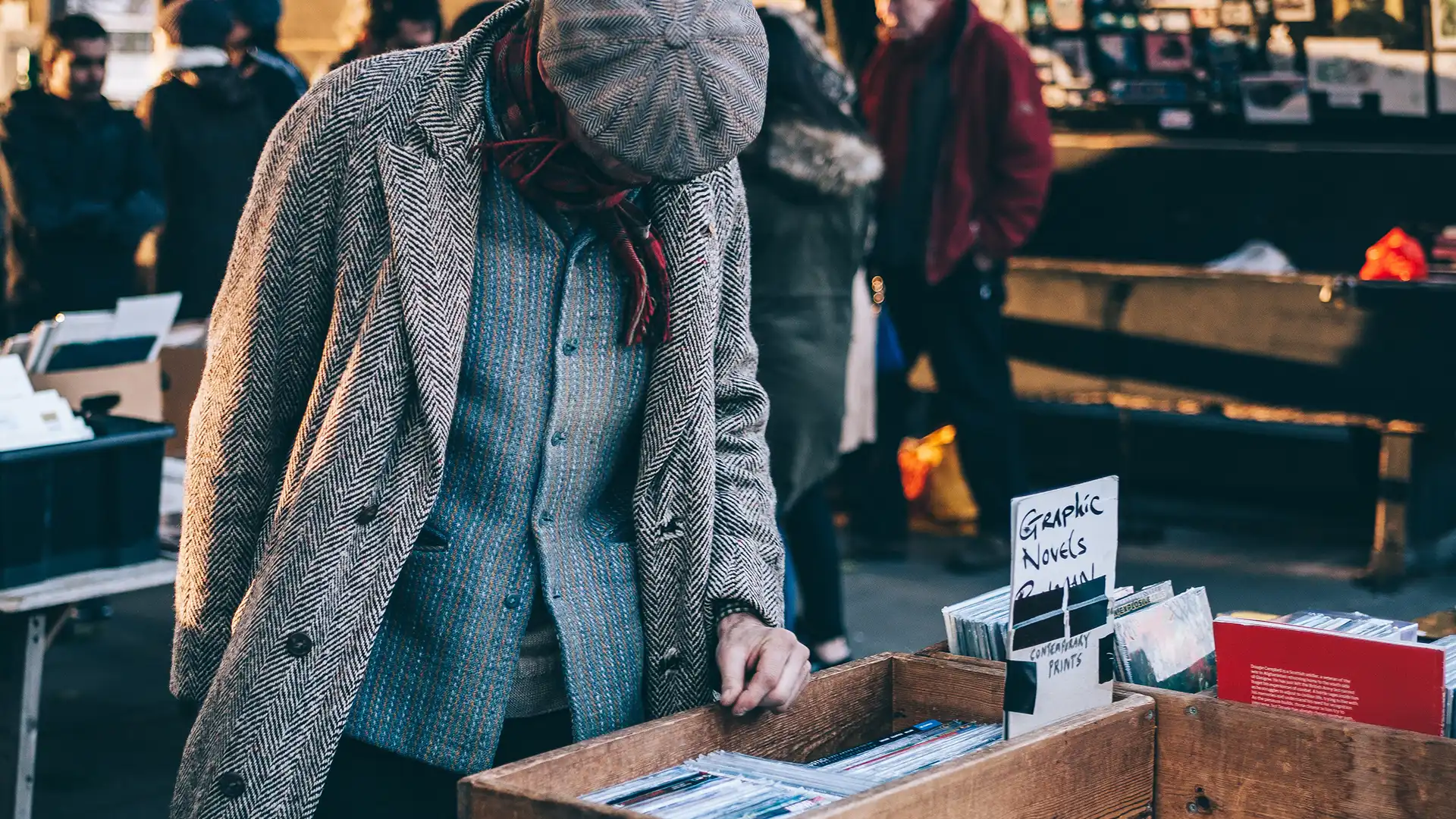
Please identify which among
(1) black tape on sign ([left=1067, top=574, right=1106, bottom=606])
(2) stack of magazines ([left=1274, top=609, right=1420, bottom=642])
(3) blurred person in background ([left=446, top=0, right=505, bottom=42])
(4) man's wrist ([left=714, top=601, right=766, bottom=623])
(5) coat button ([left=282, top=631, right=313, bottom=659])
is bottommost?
(2) stack of magazines ([left=1274, top=609, right=1420, bottom=642])

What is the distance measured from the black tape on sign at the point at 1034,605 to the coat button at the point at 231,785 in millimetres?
847

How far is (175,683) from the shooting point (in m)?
2.17

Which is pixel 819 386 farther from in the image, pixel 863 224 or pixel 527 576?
pixel 527 576

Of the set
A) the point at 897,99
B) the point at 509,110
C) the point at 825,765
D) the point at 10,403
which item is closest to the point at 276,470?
the point at 509,110

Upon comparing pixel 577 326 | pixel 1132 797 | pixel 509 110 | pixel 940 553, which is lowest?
pixel 940 553

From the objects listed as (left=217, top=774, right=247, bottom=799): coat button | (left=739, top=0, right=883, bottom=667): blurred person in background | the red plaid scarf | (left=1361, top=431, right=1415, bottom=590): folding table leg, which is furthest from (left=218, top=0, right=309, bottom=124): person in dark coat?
(left=217, top=774, right=247, bottom=799): coat button

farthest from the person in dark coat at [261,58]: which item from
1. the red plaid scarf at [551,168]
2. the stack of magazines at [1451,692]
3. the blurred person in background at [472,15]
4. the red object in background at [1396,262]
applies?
the stack of magazines at [1451,692]

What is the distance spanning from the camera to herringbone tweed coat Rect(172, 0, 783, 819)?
6.40 feet

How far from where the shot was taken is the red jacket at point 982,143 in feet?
20.2

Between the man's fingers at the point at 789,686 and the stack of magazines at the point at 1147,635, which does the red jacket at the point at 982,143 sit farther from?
the man's fingers at the point at 789,686

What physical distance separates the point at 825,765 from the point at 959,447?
15.1ft

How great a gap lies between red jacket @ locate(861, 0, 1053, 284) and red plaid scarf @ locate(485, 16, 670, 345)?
13.7ft

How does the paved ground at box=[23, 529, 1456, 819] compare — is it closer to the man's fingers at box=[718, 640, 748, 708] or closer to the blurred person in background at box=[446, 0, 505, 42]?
the blurred person in background at box=[446, 0, 505, 42]

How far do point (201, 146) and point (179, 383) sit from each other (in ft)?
4.09
